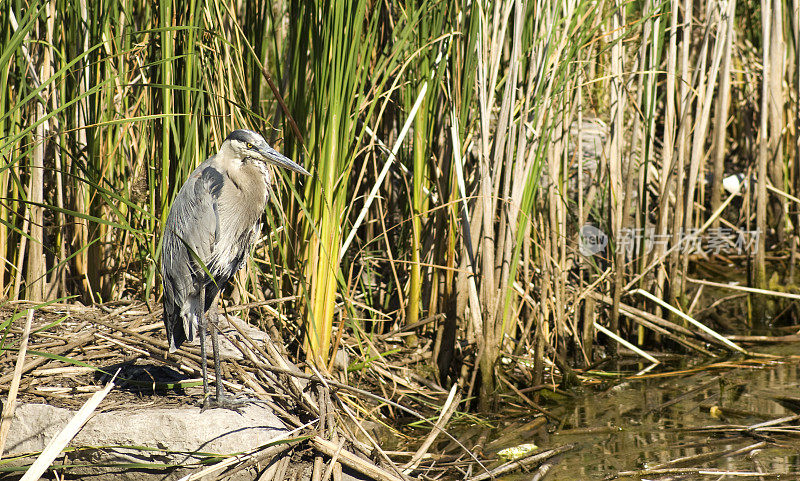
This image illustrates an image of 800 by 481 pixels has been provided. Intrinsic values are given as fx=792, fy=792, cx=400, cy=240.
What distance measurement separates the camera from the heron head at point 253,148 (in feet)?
8.30

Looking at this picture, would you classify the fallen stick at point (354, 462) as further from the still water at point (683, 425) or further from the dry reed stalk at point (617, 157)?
the dry reed stalk at point (617, 157)

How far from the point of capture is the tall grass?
9.70 feet

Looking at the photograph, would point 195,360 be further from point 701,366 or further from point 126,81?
point 701,366

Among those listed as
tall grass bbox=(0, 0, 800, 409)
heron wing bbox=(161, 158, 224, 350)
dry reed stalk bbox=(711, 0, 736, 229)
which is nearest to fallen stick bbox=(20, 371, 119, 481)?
heron wing bbox=(161, 158, 224, 350)

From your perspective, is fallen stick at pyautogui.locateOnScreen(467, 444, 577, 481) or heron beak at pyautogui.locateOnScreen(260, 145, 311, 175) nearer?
heron beak at pyautogui.locateOnScreen(260, 145, 311, 175)

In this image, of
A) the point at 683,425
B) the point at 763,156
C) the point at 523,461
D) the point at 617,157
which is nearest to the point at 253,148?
the point at 523,461

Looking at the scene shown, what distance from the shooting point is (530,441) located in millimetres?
3102

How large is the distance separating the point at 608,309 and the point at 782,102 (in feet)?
6.03

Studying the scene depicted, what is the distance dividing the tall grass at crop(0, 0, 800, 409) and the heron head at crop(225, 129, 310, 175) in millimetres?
192

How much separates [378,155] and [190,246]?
136 cm

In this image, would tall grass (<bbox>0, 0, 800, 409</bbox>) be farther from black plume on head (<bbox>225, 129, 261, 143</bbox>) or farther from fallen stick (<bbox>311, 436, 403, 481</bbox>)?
fallen stick (<bbox>311, 436, 403, 481</bbox>)

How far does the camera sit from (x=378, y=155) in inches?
148

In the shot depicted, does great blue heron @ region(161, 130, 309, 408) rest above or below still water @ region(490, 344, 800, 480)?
above

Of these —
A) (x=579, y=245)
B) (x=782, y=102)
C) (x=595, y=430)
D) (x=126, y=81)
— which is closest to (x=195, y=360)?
(x=126, y=81)
